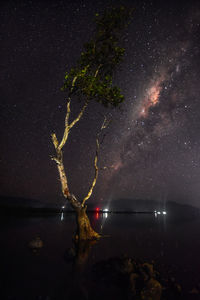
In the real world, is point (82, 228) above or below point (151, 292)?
above

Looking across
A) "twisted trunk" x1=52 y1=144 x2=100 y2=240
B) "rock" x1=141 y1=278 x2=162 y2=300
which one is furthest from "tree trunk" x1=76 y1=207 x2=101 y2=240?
"rock" x1=141 y1=278 x2=162 y2=300

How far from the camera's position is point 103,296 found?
6.40m

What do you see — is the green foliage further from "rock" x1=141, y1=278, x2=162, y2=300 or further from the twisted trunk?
"rock" x1=141, y1=278, x2=162, y2=300

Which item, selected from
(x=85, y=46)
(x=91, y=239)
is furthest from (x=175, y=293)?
(x=85, y=46)

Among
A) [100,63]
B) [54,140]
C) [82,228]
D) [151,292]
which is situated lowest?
[151,292]

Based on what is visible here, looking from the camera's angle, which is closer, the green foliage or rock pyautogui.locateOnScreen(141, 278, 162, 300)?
rock pyautogui.locateOnScreen(141, 278, 162, 300)

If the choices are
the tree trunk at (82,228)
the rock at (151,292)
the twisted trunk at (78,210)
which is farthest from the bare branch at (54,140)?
the rock at (151,292)

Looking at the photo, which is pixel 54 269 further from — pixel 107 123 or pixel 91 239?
pixel 107 123

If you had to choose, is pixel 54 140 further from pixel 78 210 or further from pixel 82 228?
pixel 82 228

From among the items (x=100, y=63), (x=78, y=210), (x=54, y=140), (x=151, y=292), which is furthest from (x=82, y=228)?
(x=100, y=63)

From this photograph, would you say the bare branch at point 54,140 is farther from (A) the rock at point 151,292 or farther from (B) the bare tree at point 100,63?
(A) the rock at point 151,292

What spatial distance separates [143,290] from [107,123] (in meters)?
14.1

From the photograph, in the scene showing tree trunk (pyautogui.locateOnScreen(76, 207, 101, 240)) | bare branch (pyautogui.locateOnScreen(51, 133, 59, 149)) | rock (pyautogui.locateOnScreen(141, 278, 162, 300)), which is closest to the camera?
rock (pyautogui.locateOnScreen(141, 278, 162, 300))

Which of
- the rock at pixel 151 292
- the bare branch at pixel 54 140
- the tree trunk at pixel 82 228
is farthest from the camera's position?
the bare branch at pixel 54 140
